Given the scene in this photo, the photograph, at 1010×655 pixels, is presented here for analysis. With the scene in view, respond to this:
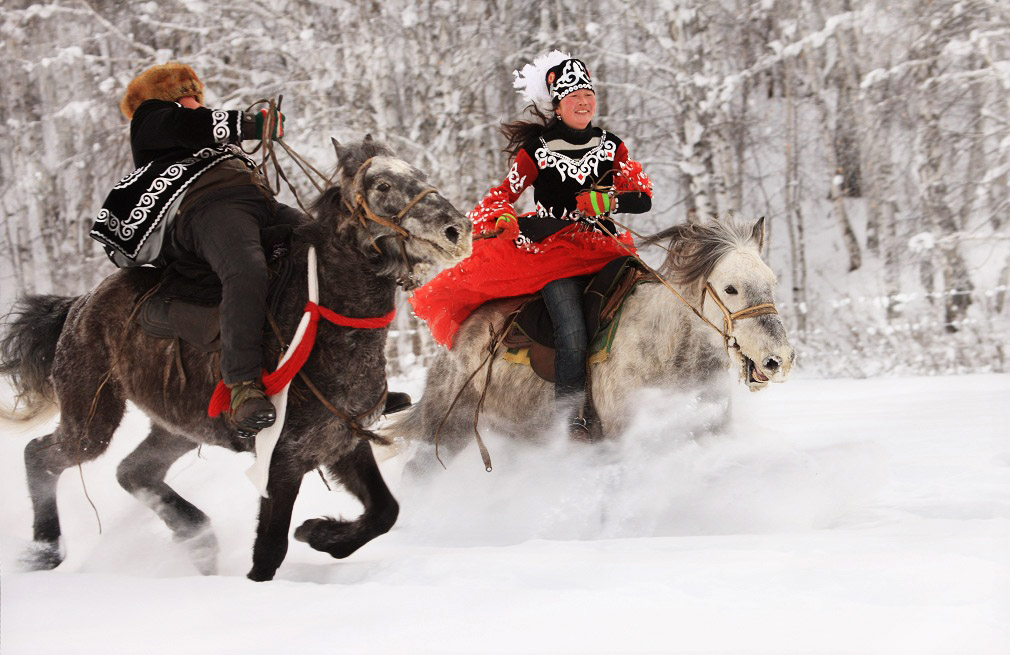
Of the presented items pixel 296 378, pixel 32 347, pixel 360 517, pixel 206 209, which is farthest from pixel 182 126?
pixel 360 517

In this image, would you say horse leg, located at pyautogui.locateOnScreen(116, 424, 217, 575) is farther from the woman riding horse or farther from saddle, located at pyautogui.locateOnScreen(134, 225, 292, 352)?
the woman riding horse

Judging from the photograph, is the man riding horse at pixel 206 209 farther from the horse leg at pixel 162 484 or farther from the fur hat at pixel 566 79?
the fur hat at pixel 566 79

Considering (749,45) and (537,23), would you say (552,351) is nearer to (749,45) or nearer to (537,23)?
(537,23)

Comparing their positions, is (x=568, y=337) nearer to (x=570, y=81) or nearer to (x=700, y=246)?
(x=700, y=246)

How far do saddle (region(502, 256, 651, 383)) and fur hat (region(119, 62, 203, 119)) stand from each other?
216 centimetres

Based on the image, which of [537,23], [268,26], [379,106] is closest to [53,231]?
[268,26]

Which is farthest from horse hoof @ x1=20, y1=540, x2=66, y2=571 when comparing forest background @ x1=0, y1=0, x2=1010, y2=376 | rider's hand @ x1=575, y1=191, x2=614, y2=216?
forest background @ x1=0, y1=0, x2=1010, y2=376

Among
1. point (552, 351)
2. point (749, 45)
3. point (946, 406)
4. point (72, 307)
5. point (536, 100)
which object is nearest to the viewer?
point (72, 307)

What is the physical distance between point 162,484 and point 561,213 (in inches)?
108

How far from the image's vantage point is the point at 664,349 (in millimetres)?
4332

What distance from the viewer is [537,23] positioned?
14711 millimetres

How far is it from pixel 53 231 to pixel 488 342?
1409 cm

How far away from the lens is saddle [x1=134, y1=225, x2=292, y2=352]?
3.56m

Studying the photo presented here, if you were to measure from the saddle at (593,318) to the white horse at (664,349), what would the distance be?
59mm
